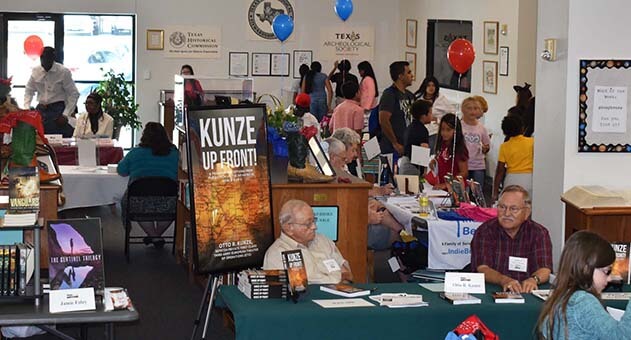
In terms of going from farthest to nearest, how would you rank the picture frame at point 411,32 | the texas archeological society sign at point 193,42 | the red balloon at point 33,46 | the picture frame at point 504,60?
the picture frame at point 411,32
the texas archeological society sign at point 193,42
the red balloon at point 33,46
the picture frame at point 504,60

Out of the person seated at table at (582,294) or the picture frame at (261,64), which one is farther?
the picture frame at (261,64)

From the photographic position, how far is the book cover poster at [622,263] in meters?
6.19

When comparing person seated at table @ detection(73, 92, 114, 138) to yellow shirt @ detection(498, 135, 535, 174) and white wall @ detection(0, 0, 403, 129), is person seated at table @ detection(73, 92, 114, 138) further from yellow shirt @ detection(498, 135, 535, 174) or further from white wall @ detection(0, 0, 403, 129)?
yellow shirt @ detection(498, 135, 535, 174)

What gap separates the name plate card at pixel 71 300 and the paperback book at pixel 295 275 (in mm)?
872

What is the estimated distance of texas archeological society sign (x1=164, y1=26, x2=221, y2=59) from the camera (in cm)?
1677

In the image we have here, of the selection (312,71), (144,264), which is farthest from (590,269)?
(312,71)

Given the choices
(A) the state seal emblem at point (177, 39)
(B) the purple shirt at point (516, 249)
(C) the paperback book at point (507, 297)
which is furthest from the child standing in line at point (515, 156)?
(A) the state seal emblem at point (177, 39)

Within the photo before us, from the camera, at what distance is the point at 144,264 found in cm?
964

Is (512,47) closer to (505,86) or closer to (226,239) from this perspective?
(505,86)

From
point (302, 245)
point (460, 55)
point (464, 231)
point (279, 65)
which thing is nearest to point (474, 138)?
point (460, 55)

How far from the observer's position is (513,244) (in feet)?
20.5

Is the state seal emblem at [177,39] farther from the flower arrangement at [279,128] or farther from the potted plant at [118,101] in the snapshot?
the flower arrangement at [279,128]

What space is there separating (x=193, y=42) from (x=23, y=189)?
11.2m

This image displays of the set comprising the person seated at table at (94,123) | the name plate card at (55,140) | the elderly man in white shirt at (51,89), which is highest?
the elderly man in white shirt at (51,89)
